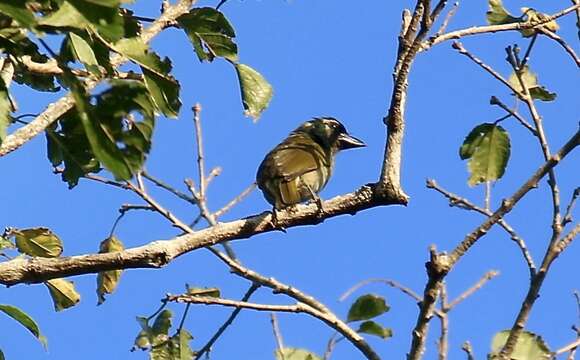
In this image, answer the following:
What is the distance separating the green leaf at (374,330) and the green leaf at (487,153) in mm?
707

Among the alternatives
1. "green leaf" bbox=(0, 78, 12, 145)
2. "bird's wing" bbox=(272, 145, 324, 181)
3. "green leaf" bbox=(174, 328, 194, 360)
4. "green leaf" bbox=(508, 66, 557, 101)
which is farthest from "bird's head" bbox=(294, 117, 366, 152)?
"green leaf" bbox=(0, 78, 12, 145)

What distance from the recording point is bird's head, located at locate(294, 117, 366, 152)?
25.9 ft

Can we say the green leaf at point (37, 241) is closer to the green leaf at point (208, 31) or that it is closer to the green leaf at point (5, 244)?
the green leaf at point (5, 244)

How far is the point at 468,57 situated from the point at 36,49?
1.76 m

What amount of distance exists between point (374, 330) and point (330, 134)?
15.5 ft

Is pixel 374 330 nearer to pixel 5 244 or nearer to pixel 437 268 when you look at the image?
pixel 437 268

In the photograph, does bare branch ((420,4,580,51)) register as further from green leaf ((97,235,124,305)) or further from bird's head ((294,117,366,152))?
bird's head ((294,117,366,152))

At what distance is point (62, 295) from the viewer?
10.6ft

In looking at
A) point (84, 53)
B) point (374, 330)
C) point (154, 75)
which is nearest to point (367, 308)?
point (374, 330)

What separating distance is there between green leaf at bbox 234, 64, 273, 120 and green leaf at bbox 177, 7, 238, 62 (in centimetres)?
8

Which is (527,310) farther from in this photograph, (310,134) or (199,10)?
(310,134)

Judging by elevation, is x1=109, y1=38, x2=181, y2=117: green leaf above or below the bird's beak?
below

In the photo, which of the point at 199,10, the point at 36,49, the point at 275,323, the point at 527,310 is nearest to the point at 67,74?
the point at 36,49

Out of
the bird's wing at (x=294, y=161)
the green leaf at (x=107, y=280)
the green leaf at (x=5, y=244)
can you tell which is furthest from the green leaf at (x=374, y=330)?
the bird's wing at (x=294, y=161)
